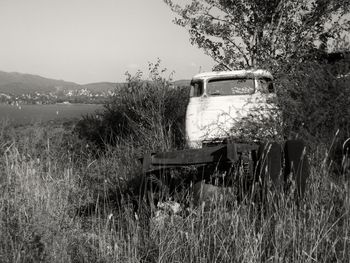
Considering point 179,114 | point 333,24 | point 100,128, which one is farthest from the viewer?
point 100,128

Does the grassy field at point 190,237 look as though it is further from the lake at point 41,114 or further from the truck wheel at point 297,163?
the lake at point 41,114

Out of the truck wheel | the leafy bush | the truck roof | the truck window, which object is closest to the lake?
the truck window

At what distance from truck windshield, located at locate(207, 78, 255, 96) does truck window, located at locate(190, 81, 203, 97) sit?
0.50 ft

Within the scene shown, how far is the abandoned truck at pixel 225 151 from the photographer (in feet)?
12.9

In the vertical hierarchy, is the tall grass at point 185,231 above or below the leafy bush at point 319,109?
below

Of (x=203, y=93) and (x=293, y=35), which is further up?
(x=293, y=35)

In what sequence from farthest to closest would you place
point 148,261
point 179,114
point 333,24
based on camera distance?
point 179,114 → point 333,24 → point 148,261

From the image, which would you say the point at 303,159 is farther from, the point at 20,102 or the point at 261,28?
the point at 20,102

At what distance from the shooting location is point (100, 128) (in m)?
12.9

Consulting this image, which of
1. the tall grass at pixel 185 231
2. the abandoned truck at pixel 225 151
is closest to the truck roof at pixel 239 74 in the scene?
the abandoned truck at pixel 225 151

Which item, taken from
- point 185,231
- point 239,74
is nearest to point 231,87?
point 239,74

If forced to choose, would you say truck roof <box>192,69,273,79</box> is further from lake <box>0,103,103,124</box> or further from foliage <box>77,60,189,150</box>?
lake <box>0,103,103,124</box>

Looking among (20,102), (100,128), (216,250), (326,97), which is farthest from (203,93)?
(20,102)

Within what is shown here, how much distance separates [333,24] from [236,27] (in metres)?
2.34
